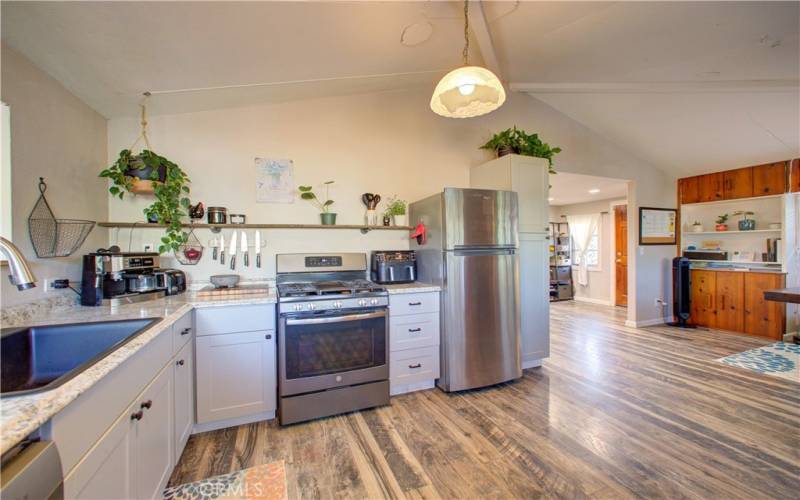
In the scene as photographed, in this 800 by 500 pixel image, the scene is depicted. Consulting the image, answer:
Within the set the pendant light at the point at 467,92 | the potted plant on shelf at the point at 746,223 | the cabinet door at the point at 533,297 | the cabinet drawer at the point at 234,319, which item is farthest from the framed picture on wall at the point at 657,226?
the cabinet drawer at the point at 234,319

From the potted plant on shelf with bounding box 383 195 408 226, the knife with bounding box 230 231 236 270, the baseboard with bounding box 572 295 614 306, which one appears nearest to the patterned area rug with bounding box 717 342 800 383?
the baseboard with bounding box 572 295 614 306

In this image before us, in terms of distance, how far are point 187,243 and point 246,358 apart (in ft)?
3.64

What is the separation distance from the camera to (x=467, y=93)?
→ 2.05m

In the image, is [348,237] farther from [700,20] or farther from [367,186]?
[700,20]

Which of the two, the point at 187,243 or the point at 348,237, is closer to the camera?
the point at 187,243

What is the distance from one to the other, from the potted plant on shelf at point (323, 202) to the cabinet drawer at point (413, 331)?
1.04 m

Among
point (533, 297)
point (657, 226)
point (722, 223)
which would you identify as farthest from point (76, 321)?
point (722, 223)

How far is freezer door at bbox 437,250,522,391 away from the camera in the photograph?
263 centimetres

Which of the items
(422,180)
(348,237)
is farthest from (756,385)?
(348,237)

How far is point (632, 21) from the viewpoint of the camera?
8.00ft

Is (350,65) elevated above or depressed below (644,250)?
above

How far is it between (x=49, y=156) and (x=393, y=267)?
2.30 metres

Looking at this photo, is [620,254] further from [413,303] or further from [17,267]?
[17,267]

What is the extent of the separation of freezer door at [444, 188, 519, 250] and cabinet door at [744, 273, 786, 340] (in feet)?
13.3
